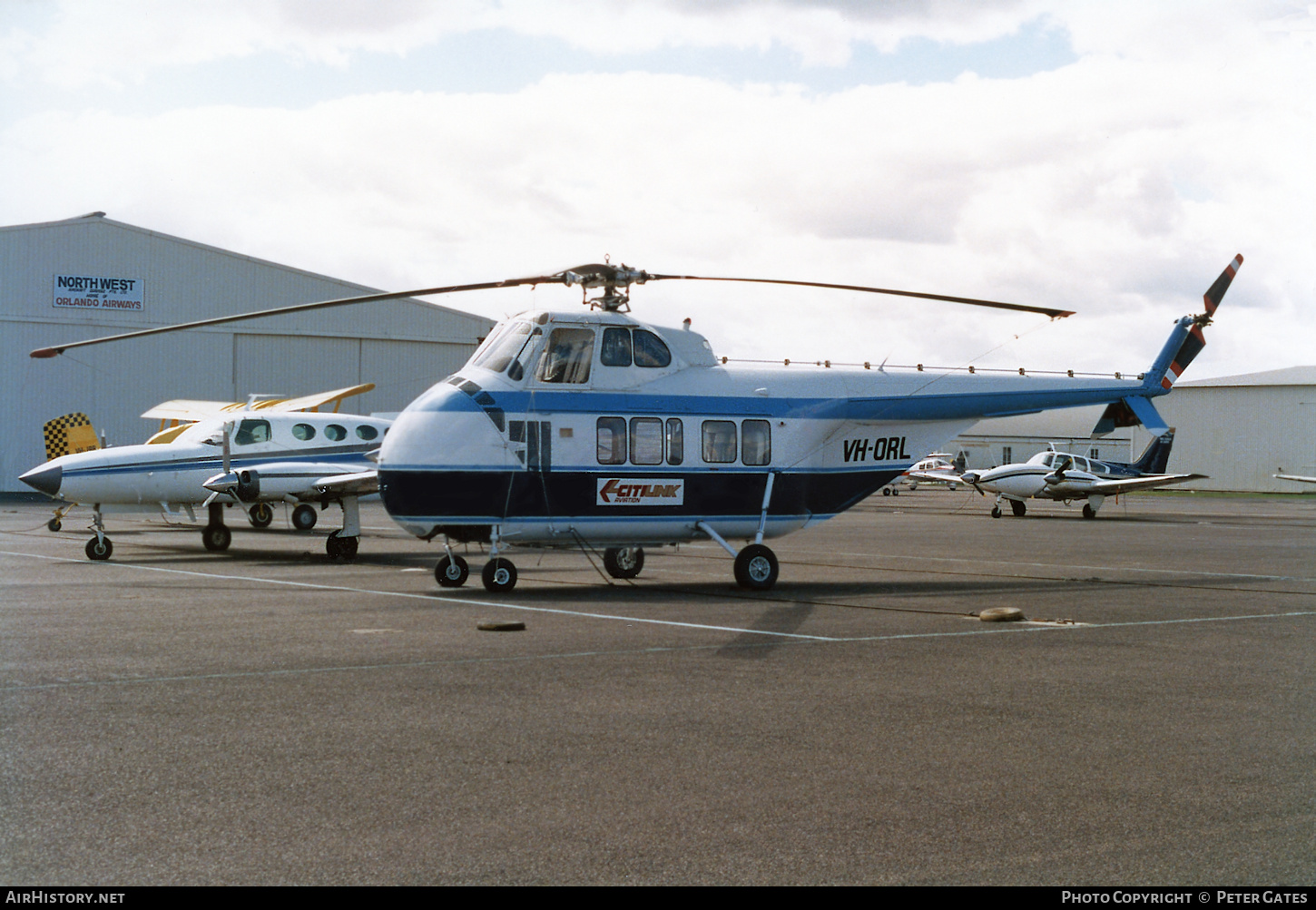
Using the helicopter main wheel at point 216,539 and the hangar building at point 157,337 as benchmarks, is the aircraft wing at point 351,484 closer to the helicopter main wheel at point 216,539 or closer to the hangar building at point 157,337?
the helicopter main wheel at point 216,539

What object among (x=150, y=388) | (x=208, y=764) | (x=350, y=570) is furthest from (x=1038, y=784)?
(x=150, y=388)

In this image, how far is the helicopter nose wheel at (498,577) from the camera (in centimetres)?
1548

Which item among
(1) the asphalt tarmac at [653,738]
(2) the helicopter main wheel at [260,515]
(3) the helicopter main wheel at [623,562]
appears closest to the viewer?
(1) the asphalt tarmac at [653,738]

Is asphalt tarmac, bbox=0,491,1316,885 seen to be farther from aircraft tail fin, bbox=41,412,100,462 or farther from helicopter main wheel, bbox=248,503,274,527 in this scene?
helicopter main wheel, bbox=248,503,274,527

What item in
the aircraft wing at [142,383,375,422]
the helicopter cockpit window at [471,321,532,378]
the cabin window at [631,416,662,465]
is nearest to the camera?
the helicopter cockpit window at [471,321,532,378]

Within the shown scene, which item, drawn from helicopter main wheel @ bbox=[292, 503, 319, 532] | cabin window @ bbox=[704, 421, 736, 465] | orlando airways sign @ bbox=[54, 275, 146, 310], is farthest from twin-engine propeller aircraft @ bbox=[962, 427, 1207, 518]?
orlando airways sign @ bbox=[54, 275, 146, 310]

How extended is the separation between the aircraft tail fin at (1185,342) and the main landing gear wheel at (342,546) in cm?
1394

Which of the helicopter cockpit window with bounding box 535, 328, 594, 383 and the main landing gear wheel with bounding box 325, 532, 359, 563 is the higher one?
the helicopter cockpit window with bounding box 535, 328, 594, 383

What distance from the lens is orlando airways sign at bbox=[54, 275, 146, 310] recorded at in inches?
2103

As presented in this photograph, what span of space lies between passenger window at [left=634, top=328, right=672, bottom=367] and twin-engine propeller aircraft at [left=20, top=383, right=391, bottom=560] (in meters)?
6.71

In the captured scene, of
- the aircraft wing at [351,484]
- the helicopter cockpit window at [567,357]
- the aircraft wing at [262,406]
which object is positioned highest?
the aircraft wing at [262,406]

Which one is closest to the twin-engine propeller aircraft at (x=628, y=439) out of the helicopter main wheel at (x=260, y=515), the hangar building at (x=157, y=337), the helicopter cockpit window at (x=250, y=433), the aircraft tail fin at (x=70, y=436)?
the helicopter cockpit window at (x=250, y=433)

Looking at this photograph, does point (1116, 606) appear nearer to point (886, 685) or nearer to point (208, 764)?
point (886, 685)

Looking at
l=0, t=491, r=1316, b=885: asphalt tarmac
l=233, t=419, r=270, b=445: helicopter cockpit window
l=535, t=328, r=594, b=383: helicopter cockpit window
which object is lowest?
l=0, t=491, r=1316, b=885: asphalt tarmac
